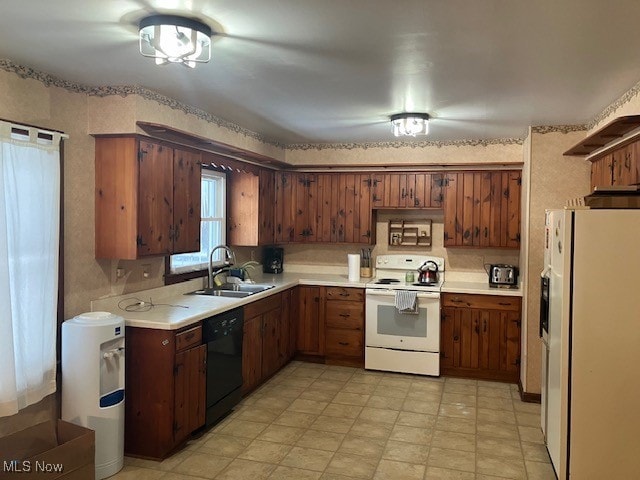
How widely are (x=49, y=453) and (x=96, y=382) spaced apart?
1.86 feet

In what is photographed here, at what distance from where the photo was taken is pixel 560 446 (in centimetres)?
286

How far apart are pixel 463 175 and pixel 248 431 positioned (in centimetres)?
334

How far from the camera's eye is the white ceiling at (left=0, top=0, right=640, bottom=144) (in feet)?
7.00

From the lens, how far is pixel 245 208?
540 cm

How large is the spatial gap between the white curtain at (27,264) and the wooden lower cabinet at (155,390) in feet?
1.56

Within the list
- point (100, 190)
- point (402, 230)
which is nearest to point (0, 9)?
point (100, 190)

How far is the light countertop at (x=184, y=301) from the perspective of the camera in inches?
132

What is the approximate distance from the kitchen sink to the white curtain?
5.04 ft

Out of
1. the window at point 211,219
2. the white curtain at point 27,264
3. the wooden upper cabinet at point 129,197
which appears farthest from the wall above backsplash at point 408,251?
the white curtain at point 27,264

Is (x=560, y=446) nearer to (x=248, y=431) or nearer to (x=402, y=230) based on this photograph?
(x=248, y=431)

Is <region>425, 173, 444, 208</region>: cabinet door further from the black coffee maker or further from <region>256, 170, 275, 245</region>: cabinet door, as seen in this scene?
the black coffee maker

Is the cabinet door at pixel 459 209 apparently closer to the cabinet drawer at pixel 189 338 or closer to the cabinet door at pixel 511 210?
the cabinet door at pixel 511 210

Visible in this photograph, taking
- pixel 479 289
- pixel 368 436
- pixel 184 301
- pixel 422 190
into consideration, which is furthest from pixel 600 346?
pixel 422 190

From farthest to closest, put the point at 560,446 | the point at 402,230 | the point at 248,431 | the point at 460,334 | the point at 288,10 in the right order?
1. the point at 402,230
2. the point at 460,334
3. the point at 248,431
4. the point at 560,446
5. the point at 288,10
